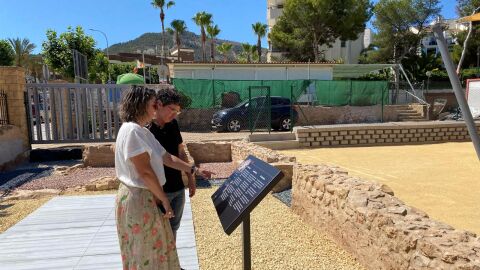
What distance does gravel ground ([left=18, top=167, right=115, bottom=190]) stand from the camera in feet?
25.0

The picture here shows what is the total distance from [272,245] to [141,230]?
2.11 meters

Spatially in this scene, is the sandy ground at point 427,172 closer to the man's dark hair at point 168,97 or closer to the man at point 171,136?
the man at point 171,136

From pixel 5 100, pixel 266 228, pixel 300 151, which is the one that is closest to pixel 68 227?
pixel 266 228

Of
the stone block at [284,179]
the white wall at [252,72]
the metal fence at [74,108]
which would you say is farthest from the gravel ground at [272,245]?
the white wall at [252,72]

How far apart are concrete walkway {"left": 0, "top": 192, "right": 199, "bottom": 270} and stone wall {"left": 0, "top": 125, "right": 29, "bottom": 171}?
4.17 metres

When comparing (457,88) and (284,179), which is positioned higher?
(457,88)

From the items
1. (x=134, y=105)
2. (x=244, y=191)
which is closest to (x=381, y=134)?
(x=244, y=191)

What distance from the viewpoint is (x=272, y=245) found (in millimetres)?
4336

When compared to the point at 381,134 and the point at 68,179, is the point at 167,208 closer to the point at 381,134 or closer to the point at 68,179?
the point at 68,179

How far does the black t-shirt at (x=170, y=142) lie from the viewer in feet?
10.6

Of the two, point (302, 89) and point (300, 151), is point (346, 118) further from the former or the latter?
point (300, 151)

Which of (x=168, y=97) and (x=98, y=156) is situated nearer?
(x=168, y=97)

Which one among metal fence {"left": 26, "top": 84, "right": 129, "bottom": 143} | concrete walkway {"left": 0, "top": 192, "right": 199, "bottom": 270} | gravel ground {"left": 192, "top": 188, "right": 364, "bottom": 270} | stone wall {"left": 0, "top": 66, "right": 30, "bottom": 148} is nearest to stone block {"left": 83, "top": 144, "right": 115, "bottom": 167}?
metal fence {"left": 26, "top": 84, "right": 129, "bottom": 143}

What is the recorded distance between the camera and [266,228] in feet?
16.1
